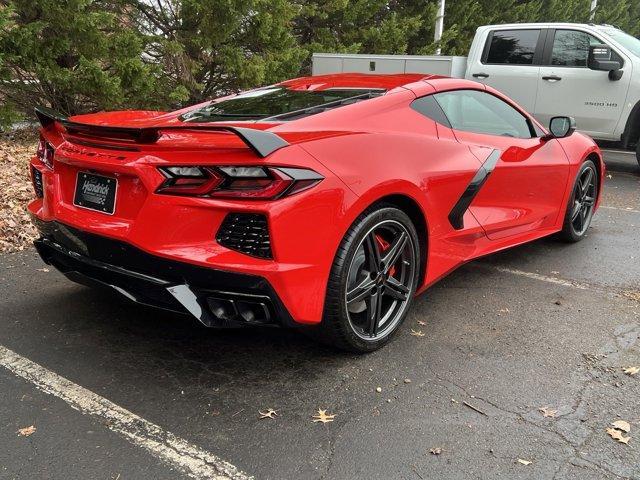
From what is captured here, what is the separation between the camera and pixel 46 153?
10.6 feet

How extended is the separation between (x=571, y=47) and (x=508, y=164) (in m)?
5.60

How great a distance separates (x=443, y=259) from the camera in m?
3.58

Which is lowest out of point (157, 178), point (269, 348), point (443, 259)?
point (269, 348)

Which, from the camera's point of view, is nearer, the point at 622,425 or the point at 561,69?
the point at 622,425

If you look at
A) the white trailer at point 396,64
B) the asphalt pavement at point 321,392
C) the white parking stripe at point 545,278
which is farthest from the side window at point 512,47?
the asphalt pavement at point 321,392

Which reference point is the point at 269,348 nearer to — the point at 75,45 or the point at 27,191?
the point at 27,191

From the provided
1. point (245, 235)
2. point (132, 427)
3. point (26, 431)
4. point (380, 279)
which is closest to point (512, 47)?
point (380, 279)

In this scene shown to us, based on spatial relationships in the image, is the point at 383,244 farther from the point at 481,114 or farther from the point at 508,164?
the point at 481,114

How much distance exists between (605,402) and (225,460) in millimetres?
1804

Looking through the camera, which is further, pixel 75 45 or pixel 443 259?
pixel 75 45

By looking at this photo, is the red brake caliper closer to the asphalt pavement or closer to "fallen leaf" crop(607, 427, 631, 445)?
the asphalt pavement

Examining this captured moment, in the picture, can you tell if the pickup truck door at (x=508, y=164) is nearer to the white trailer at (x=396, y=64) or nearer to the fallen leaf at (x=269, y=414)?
the fallen leaf at (x=269, y=414)

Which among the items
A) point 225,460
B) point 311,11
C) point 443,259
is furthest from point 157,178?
point 311,11

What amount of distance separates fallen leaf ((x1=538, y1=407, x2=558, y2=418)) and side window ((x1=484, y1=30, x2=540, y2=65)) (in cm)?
741
